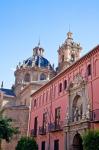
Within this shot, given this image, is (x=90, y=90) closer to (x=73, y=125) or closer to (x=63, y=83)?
(x=73, y=125)

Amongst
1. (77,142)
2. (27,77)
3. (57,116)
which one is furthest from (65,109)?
(27,77)

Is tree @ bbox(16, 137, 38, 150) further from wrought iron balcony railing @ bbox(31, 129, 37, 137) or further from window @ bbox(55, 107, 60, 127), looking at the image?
wrought iron balcony railing @ bbox(31, 129, 37, 137)

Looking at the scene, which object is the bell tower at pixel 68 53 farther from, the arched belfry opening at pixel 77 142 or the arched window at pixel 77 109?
the arched belfry opening at pixel 77 142

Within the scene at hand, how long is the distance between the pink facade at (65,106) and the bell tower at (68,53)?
25082 millimetres

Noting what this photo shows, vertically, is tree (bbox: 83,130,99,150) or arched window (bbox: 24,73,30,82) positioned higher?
arched window (bbox: 24,73,30,82)

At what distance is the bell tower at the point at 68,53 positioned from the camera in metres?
60.0

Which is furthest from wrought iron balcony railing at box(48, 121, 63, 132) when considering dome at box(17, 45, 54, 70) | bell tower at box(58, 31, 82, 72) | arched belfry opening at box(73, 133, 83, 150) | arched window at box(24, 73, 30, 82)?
dome at box(17, 45, 54, 70)

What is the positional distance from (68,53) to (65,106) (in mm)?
34371

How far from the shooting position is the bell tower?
6004cm

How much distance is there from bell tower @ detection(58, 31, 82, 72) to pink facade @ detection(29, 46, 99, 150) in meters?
25.1

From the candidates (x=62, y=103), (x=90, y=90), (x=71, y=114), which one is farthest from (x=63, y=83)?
(x=90, y=90)

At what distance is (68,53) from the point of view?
60.3 meters

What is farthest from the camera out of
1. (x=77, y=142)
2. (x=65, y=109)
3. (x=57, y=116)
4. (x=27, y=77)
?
(x=27, y=77)

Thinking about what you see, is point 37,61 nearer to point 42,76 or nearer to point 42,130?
point 42,76
